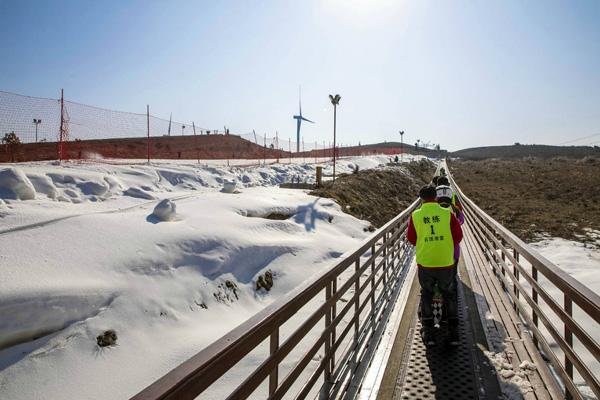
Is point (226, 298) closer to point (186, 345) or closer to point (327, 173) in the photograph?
point (186, 345)

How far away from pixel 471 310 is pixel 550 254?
27.5 ft

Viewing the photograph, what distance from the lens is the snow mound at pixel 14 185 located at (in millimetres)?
8953

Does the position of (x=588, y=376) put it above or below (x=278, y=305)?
Answer: below

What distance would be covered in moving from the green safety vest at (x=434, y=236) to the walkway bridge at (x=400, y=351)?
0.61 metres

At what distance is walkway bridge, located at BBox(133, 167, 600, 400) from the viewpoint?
6.57 ft

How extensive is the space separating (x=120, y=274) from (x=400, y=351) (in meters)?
4.35

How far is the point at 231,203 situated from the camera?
12000mm

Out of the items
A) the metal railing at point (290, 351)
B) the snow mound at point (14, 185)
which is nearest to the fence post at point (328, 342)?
the metal railing at point (290, 351)

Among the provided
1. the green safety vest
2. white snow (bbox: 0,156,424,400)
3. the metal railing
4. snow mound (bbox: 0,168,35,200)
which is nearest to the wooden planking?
the green safety vest

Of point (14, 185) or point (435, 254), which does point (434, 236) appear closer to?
point (435, 254)

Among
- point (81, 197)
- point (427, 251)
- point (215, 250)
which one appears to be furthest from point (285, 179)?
point (427, 251)

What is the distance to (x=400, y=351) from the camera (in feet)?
15.2

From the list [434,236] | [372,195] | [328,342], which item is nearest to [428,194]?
[434,236]

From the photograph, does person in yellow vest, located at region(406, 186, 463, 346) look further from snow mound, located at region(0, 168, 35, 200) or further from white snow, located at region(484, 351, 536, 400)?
snow mound, located at region(0, 168, 35, 200)
